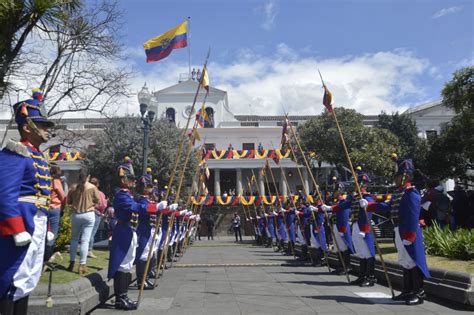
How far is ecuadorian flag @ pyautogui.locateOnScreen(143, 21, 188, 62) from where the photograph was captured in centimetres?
1044

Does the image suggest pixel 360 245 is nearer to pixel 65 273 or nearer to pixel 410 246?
pixel 410 246

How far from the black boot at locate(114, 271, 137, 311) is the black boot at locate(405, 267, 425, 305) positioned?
13.9ft

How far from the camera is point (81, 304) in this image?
5.30 metres

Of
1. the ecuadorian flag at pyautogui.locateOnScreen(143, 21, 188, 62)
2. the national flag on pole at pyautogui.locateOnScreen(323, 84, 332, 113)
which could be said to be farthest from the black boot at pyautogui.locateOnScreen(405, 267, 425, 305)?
the ecuadorian flag at pyautogui.locateOnScreen(143, 21, 188, 62)

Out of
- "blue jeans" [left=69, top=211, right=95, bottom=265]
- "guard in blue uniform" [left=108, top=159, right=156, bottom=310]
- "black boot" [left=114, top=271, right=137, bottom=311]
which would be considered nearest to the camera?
"black boot" [left=114, top=271, right=137, bottom=311]

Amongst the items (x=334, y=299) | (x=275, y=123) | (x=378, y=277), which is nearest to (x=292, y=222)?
(x=378, y=277)

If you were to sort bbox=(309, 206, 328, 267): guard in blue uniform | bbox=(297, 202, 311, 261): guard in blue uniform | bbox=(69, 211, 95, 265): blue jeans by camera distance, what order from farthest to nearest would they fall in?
bbox=(297, 202, 311, 261): guard in blue uniform < bbox=(309, 206, 328, 267): guard in blue uniform < bbox=(69, 211, 95, 265): blue jeans

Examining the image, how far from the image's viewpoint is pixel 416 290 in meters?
6.28

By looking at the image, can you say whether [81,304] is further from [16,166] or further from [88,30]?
[88,30]

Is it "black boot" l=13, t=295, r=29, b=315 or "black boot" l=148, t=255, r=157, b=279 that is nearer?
"black boot" l=13, t=295, r=29, b=315

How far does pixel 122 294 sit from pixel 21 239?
310 centimetres

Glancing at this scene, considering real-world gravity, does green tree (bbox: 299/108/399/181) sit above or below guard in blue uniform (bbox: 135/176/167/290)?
above

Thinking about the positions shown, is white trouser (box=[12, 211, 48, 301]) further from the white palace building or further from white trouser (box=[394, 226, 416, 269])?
the white palace building

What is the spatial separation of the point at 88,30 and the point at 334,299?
10.6 m
